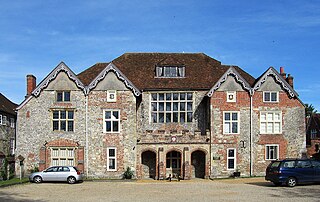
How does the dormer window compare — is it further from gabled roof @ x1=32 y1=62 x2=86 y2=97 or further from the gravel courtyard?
the gravel courtyard

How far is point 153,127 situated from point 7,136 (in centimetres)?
1568

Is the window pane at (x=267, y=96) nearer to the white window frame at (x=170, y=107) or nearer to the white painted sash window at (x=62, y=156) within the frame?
the white window frame at (x=170, y=107)

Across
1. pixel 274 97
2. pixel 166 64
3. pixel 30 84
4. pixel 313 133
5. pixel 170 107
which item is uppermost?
pixel 166 64

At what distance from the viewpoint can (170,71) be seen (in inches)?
1564

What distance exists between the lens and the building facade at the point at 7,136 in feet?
126

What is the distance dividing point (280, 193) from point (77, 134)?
19363mm

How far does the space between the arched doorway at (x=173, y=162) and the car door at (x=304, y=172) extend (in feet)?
42.8

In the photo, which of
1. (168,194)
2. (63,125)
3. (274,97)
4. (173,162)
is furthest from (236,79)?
(168,194)

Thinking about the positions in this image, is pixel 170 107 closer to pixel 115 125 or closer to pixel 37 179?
pixel 115 125

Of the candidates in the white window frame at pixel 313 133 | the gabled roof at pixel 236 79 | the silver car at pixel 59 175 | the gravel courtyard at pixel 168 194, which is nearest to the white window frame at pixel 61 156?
the silver car at pixel 59 175

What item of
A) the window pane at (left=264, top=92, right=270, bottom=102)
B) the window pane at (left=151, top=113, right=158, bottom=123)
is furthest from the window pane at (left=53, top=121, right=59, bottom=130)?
the window pane at (left=264, top=92, right=270, bottom=102)

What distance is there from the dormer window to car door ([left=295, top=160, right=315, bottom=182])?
1585 cm

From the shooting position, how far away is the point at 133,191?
25.7m

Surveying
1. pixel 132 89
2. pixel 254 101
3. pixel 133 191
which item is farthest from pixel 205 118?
pixel 133 191
